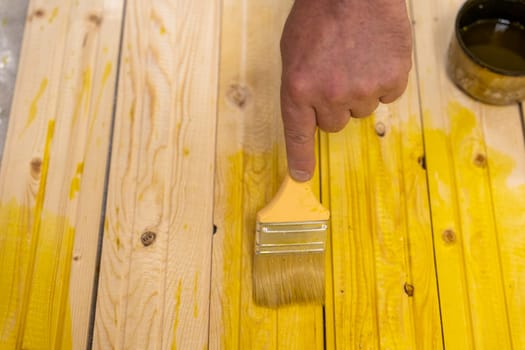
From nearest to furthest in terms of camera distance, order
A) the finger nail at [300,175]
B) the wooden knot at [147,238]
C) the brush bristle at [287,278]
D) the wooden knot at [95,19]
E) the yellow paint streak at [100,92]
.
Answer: the finger nail at [300,175], the brush bristle at [287,278], the wooden knot at [147,238], the yellow paint streak at [100,92], the wooden knot at [95,19]

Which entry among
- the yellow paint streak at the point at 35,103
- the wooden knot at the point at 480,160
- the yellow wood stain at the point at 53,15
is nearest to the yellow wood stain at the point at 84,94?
the yellow paint streak at the point at 35,103

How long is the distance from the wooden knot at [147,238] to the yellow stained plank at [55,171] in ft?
0.42

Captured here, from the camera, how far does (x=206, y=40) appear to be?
1.71 meters

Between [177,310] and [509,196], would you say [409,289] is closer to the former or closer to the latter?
[509,196]

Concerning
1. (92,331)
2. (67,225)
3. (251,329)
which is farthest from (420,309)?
(67,225)

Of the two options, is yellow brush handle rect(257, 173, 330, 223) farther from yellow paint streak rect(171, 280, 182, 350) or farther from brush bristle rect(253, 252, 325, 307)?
yellow paint streak rect(171, 280, 182, 350)

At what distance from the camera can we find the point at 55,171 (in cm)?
154

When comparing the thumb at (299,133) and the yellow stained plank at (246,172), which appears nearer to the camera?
the thumb at (299,133)

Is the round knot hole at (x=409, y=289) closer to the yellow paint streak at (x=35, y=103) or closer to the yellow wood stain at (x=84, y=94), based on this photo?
the yellow wood stain at (x=84, y=94)

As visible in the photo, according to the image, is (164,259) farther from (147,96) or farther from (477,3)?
(477,3)

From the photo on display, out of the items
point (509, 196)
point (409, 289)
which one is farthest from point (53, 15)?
point (509, 196)

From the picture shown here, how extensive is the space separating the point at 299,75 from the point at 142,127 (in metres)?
0.64

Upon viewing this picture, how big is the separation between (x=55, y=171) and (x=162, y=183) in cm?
30

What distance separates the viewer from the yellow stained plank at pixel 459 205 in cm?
140
